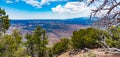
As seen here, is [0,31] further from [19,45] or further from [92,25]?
[92,25]

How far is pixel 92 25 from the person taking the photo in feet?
34.1

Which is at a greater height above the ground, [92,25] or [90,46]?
[92,25]

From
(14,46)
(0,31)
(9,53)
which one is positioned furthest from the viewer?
(0,31)

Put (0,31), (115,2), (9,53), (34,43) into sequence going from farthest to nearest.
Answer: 1. (34,43)
2. (0,31)
3. (9,53)
4. (115,2)

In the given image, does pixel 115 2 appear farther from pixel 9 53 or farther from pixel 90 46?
pixel 90 46

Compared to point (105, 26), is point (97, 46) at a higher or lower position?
lower

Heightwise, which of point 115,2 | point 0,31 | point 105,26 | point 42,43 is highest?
point 115,2

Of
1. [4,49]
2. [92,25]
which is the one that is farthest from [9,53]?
[92,25]

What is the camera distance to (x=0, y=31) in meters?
44.6

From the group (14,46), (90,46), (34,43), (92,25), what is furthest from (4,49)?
(92,25)

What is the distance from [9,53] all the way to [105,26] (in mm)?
29117

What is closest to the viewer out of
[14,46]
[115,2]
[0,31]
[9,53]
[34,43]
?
[115,2]

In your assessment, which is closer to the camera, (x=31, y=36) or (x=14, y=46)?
(x=14, y=46)

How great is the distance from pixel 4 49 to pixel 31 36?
61.5 ft
